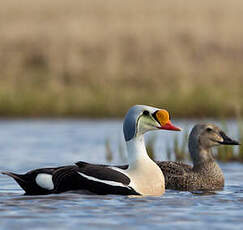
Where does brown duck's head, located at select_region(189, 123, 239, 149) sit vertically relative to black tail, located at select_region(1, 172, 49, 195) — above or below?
above

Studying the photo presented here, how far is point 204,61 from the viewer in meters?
34.4

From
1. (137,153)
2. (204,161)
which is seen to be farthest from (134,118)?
(204,161)

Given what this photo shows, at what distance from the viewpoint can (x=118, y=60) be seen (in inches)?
1323

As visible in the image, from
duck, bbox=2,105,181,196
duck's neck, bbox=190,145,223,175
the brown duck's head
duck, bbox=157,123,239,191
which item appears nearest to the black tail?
duck, bbox=2,105,181,196

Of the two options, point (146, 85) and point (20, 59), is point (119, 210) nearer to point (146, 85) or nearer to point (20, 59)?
point (146, 85)

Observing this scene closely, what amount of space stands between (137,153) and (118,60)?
2325 cm

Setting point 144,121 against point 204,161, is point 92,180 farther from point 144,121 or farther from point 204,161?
point 204,161

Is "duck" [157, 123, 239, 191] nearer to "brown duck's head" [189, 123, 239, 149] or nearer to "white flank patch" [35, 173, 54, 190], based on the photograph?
"brown duck's head" [189, 123, 239, 149]

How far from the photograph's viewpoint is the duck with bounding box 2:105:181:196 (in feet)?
33.5

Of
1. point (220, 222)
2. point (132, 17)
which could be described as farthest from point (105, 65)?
point (220, 222)

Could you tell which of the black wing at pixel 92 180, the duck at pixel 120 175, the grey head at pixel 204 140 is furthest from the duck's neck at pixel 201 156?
the black wing at pixel 92 180

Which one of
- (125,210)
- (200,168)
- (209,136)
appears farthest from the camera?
(209,136)

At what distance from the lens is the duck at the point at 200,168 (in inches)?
469

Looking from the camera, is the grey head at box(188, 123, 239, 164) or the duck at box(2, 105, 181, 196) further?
the grey head at box(188, 123, 239, 164)
